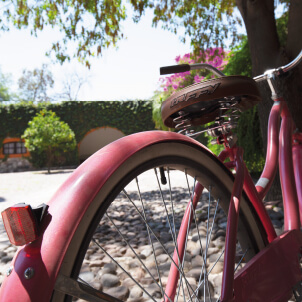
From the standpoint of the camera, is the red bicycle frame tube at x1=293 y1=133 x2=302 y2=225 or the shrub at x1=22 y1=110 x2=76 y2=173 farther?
the shrub at x1=22 y1=110 x2=76 y2=173

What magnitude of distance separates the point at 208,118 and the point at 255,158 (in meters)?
Answer: 4.58

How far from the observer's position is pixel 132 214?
374 centimetres

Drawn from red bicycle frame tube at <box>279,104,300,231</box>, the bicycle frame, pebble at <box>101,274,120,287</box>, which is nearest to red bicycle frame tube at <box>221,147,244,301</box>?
the bicycle frame

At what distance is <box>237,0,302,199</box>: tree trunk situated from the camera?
10.5 ft

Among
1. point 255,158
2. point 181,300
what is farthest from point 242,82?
point 255,158

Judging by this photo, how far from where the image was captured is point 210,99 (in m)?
0.97

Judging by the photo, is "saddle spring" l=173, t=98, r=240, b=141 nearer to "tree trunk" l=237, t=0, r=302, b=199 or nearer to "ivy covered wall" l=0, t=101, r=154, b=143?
"tree trunk" l=237, t=0, r=302, b=199

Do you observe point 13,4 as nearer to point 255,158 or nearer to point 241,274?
point 255,158

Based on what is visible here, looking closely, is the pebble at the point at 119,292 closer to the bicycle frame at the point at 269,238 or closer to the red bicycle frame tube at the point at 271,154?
the bicycle frame at the point at 269,238

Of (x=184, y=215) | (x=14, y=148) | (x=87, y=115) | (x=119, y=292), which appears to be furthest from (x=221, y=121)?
(x=14, y=148)

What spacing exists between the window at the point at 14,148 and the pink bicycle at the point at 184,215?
17.3 meters

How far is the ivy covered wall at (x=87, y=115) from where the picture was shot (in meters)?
17.3

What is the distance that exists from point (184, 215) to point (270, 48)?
2682mm

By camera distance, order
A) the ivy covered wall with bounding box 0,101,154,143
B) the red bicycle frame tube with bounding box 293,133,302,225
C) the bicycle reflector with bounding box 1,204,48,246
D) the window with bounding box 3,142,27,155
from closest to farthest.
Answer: the bicycle reflector with bounding box 1,204,48,246 → the red bicycle frame tube with bounding box 293,133,302,225 → the ivy covered wall with bounding box 0,101,154,143 → the window with bounding box 3,142,27,155
